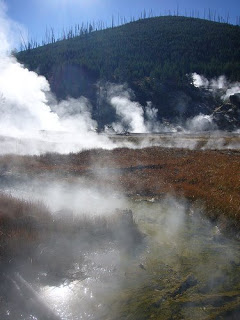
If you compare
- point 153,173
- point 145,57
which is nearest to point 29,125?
point 153,173

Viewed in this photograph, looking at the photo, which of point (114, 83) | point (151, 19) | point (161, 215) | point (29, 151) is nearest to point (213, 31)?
point (151, 19)

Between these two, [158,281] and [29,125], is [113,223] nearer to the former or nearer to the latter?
[158,281]

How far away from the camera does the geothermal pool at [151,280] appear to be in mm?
5379

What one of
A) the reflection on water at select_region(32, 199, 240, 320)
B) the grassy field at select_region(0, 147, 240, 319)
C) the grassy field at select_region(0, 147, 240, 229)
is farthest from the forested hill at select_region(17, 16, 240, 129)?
the reflection on water at select_region(32, 199, 240, 320)

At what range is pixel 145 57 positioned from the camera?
11281cm

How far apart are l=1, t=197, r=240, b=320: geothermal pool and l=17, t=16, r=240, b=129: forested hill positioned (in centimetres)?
7170

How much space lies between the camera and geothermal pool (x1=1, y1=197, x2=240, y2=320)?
5.38m

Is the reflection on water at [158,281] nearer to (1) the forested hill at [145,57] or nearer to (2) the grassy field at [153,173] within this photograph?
(2) the grassy field at [153,173]

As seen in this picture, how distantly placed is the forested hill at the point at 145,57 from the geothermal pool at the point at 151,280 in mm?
71701

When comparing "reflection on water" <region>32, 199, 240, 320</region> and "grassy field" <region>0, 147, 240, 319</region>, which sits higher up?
"grassy field" <region>0, 147, 240, 319</region>

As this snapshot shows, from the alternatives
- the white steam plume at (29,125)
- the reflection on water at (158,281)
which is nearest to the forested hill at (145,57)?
the white steam plume at (29,125)

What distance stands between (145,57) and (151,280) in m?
115

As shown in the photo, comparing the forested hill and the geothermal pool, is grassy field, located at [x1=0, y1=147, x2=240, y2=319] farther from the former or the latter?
the forested hill

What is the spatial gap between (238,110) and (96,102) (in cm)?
3487
